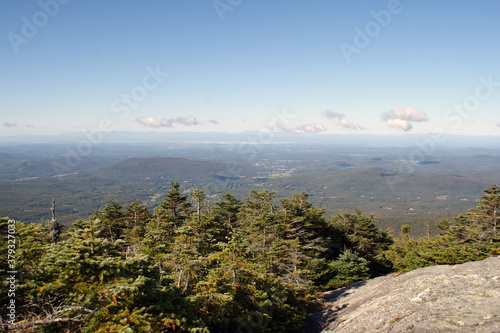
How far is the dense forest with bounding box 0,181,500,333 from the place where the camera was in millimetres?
7320

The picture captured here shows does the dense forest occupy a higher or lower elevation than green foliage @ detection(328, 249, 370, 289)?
higher

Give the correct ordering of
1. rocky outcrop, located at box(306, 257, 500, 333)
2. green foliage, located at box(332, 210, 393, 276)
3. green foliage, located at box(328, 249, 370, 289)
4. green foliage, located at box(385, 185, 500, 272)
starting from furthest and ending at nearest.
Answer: green foliage, located at box(332, 210, 393, 276) → green foliage, located at box(328, 249, 370, 289) → green foliage, located at box(385, 185, 500, 272) → rocky outcrop, located at box(306, 257, 500, 333)

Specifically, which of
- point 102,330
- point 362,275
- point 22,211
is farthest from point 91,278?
point 22,211

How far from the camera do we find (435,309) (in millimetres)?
11266

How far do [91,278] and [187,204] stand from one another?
21.8 m

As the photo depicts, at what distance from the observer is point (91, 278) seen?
7641 mm

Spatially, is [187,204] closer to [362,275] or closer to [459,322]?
[362,275]

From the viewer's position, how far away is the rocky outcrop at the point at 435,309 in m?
9.45

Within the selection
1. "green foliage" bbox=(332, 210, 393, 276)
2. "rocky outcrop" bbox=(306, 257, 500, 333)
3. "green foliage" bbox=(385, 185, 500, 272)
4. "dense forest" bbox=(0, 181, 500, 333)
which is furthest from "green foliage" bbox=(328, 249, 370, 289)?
"rocky outcrop" bbox=(306, 257, 500, 333)

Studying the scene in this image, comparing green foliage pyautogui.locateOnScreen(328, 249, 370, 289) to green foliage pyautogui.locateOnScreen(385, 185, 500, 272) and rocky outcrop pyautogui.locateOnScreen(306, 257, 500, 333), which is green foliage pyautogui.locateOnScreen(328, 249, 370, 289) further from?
rocky outcrop pyautogui.locateOnScreen(306, 257, 500, 333)

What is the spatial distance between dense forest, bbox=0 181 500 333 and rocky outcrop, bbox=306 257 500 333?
4093 millimetres

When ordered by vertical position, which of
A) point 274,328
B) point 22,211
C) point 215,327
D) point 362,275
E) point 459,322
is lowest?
point 22,211

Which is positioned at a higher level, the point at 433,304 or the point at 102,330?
the point at 102,330

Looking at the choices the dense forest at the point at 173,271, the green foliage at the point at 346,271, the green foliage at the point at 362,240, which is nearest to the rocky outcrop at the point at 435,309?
the dense forest at the point at 173,271
